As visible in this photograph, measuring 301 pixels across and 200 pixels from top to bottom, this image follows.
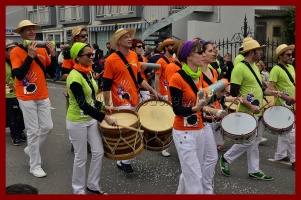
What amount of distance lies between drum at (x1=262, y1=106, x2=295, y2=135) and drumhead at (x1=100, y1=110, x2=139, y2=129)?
1.98 metres

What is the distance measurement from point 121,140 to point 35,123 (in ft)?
5.47

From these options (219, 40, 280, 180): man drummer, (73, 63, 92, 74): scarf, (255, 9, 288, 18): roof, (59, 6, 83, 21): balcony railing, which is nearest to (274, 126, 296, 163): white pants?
(219, 40, 280, 180): man drummer

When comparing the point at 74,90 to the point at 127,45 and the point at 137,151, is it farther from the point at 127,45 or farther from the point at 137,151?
the point at 127,45

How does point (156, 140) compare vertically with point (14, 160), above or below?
above

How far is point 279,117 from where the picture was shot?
218 inches

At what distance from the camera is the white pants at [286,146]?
609 centimetres

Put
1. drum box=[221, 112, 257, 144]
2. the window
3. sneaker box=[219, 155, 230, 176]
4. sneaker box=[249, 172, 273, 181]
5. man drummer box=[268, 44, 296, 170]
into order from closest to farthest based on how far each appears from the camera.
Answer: drum box=[221, 112, 257, 144] → sneaker box=[249, 172, 273, 181] → sneaker box=[219, 155, 230, 176] → man drummer box=[268, 44, 296, 170] → the window

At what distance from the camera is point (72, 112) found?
4.61 meters

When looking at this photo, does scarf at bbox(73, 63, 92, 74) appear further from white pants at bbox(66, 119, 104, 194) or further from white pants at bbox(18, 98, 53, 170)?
white pants at bbox(18, 98, 53, 170)

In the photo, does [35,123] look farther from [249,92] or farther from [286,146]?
[286,146]

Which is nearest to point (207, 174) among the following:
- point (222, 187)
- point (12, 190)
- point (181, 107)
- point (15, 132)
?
point (222, 187)

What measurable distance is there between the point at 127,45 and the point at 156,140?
4.76 feet

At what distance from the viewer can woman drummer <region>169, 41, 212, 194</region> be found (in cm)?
404

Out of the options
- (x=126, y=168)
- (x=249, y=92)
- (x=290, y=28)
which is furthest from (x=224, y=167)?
(x=290, y=28)
